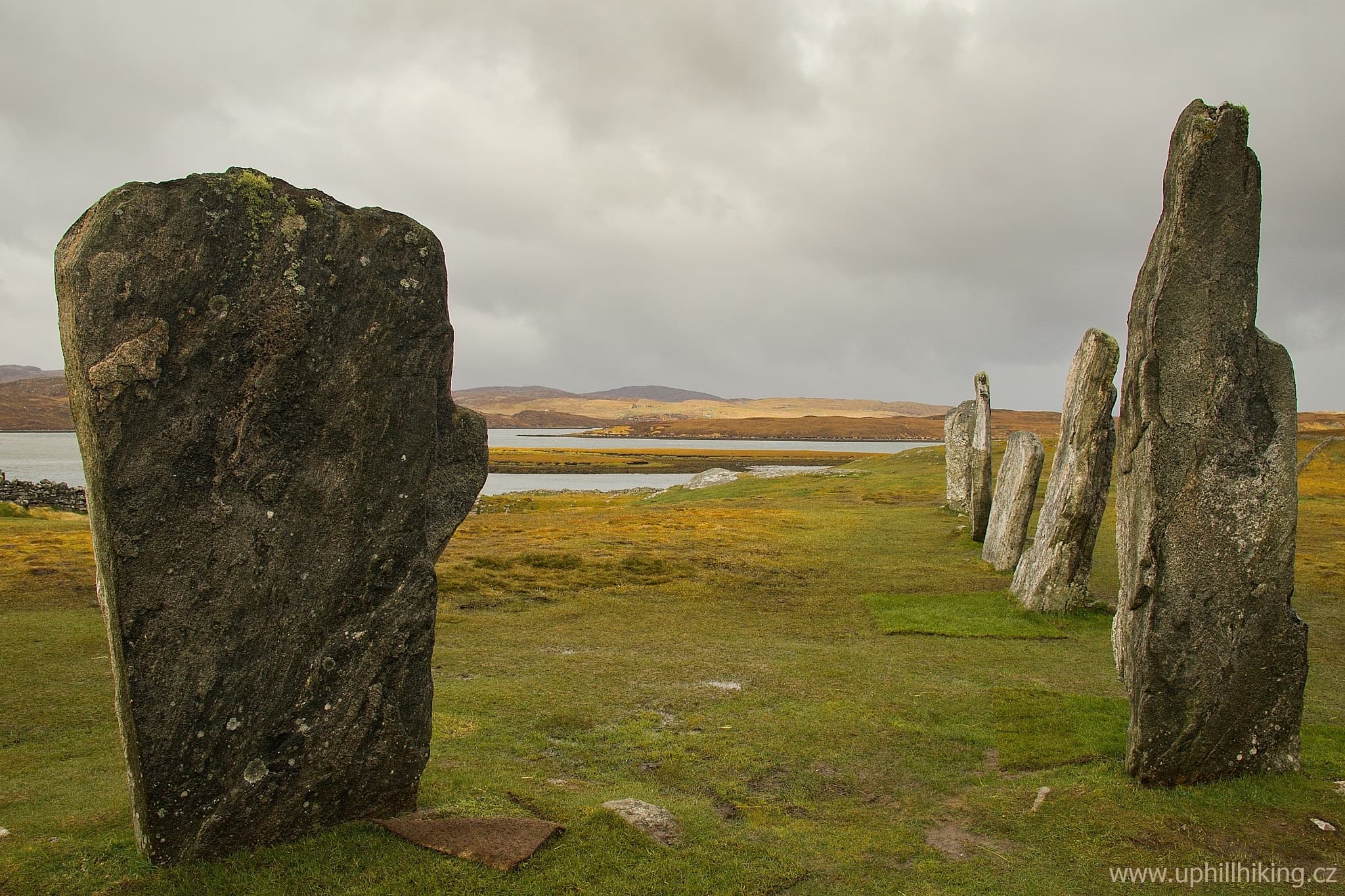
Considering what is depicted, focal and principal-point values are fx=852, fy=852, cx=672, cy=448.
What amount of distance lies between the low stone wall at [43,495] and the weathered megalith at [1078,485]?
37.4 meters

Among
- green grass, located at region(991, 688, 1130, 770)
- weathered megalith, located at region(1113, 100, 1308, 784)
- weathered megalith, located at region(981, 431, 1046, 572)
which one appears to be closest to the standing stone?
weathered megalith, located at region(981, 431, 1046, 572)

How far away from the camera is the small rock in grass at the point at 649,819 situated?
688 cm

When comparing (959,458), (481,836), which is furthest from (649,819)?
(959,458)

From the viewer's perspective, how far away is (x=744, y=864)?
653 cm

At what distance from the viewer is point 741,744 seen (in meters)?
9.62

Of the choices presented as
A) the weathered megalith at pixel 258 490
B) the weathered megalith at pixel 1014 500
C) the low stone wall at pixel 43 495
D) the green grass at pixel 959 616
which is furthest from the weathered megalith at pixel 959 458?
the low stone wall at pixel 43 495

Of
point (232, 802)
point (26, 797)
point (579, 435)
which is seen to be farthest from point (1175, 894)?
point (579, 435)

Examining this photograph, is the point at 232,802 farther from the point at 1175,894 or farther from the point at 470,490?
the point at 1175,894

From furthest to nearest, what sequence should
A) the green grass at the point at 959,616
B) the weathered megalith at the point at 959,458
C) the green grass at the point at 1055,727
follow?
the weathered megalith at the point at 959,458, the green grass at the point at 959,616, the green grass at the point at 1055,727

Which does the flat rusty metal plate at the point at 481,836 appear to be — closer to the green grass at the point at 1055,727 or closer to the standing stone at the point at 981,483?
the green grass at the point at 1055,727

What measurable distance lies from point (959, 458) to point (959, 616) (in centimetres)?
1549

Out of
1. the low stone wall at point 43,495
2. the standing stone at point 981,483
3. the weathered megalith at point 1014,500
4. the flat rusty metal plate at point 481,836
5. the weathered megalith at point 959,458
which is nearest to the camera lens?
the flat rusty metal plate at point 481,836

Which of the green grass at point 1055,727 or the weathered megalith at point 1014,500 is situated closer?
the green grass at point 1055,727

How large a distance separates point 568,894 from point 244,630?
9.81 ft
